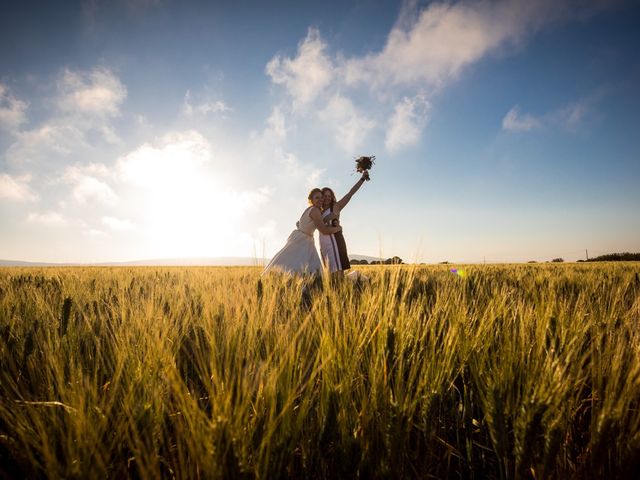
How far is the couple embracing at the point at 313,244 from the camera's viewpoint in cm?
669

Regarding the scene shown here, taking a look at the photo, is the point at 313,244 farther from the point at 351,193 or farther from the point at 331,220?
the point at 351,193

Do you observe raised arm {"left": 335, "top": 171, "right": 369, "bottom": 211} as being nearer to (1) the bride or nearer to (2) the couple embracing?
(2) the couple embracing

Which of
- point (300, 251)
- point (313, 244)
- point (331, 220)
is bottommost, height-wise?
point (300, 251)

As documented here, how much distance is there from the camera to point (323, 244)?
22.4 ft

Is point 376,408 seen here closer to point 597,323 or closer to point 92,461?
point 92,461

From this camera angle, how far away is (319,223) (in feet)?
20.9

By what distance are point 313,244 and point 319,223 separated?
0.86m

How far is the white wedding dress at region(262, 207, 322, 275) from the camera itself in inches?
264

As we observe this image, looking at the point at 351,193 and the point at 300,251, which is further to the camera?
the point at 351,193

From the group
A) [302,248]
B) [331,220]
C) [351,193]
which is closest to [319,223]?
[331,220]

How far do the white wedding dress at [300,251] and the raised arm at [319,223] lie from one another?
295 millimetres

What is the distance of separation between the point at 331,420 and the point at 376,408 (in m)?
0.12

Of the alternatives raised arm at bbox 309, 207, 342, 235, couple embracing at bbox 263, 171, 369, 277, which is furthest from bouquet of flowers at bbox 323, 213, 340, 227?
raised arm at bbox 309, 207, 342, 235

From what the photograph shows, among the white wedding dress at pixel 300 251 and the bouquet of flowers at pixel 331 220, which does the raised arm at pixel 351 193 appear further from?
the white wedding dress at pixel 300 251
